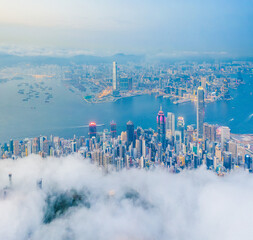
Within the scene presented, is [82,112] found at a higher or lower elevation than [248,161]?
higher

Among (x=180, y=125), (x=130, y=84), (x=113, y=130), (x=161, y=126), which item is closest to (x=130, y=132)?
(x=113, y=130)

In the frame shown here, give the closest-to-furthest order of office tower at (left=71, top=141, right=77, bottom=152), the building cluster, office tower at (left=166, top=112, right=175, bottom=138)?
the building cluster
office tower at (left=71, top=141, right=77, bottom=152)
office tower at (left=166, top=112, right=175, bottom=138)

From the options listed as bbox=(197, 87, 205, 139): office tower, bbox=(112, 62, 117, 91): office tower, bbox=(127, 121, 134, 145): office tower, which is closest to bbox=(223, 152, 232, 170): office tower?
bbox=(197, 87, 205, 139): office tower

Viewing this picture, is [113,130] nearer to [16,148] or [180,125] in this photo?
[180,125]

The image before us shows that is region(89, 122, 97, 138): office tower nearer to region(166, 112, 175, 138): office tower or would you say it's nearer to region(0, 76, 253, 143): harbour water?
region(0, 76, 253, 143): harbour water

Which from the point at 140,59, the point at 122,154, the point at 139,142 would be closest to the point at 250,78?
the point at 140,59

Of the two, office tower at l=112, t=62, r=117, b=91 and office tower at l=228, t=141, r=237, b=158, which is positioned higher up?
office tower at l=112, t=62, r=117, b=91
